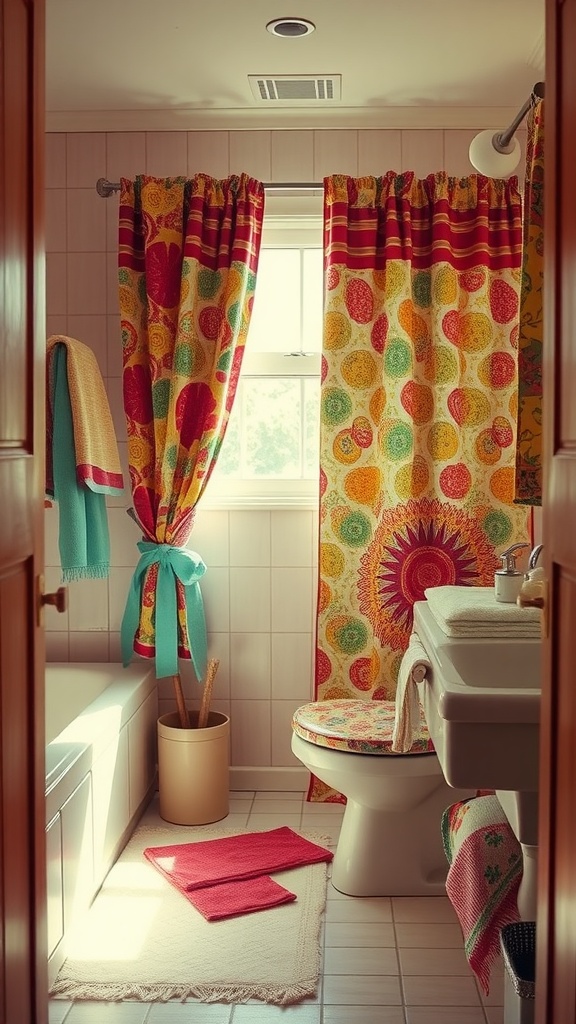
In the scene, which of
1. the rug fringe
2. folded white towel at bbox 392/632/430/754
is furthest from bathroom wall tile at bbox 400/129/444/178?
the rug fringe

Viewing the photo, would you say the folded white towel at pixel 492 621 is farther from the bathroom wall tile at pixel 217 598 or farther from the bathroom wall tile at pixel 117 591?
the bathroom wall tile at pixel 117 591

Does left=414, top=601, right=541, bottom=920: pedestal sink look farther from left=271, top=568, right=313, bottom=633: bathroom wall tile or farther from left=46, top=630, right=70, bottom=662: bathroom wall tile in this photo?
left=46, top=630, right=70, bottom=662: bathroom wall tile

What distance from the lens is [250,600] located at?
3.73 metres

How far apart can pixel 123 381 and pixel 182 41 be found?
43.0 inches

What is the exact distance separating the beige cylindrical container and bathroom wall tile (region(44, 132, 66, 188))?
6.20 ft

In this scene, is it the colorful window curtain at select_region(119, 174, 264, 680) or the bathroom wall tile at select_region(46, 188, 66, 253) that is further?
the bathroom wall tile at select_region(46, 188, 66, 253)

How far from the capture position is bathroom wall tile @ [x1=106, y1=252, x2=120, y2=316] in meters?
3.67

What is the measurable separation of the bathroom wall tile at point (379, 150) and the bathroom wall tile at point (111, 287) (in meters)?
0.91

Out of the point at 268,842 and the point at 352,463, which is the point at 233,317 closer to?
the point at 352,463

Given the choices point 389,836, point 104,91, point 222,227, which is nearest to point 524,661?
point 389,836

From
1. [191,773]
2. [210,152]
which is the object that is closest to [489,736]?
[191,773]

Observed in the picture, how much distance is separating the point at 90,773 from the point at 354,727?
74 centimetres

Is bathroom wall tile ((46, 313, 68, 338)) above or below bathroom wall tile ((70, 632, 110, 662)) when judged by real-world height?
above

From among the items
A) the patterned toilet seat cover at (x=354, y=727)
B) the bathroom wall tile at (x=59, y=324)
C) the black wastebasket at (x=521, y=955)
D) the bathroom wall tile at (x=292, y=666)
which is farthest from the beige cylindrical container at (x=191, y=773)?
the black wastebasket at (x=521, y=955)
